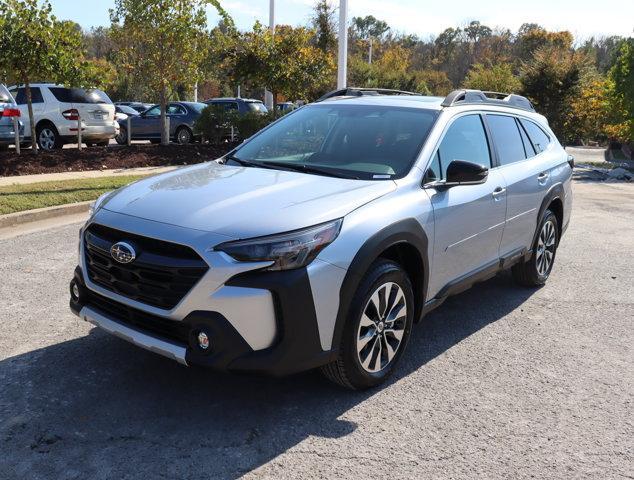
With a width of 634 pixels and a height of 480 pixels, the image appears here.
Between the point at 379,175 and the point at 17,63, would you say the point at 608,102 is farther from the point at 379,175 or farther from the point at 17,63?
the point at 379,175

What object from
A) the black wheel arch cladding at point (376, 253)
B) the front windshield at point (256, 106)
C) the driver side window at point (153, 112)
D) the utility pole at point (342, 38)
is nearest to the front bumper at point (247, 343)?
the black wheel arch cladding at point (376, 253)

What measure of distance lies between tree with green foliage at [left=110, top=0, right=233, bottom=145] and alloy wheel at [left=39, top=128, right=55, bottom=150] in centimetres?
278

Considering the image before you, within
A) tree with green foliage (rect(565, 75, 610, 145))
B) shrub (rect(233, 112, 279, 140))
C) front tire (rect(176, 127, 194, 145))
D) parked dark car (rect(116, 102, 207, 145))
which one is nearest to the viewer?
shrub (rect(233, 112, 279, 140))

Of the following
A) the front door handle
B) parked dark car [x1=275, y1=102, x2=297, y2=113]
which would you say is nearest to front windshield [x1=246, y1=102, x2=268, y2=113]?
parked dark car [x1=275, y1=102, x2=297, y2=113]

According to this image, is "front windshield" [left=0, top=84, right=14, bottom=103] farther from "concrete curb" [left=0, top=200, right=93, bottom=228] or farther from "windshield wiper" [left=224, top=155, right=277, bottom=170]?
"windshield wiper" [left=224, top=155, right=277, bottom=170]

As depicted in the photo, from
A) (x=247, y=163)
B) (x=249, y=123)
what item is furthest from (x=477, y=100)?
(x=249, y=123)

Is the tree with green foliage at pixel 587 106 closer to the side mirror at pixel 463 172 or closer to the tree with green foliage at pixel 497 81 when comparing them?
the tree with green foliage at pixel 497 81

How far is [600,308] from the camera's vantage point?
5566 mm

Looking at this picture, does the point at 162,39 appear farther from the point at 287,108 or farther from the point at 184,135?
the point at 287,108

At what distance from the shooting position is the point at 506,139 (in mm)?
Result: 5270

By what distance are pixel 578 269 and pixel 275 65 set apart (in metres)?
12.8

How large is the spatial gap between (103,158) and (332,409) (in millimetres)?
11796

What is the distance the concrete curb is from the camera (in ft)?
25.7

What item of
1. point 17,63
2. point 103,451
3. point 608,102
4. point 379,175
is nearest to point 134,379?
point 103,451
